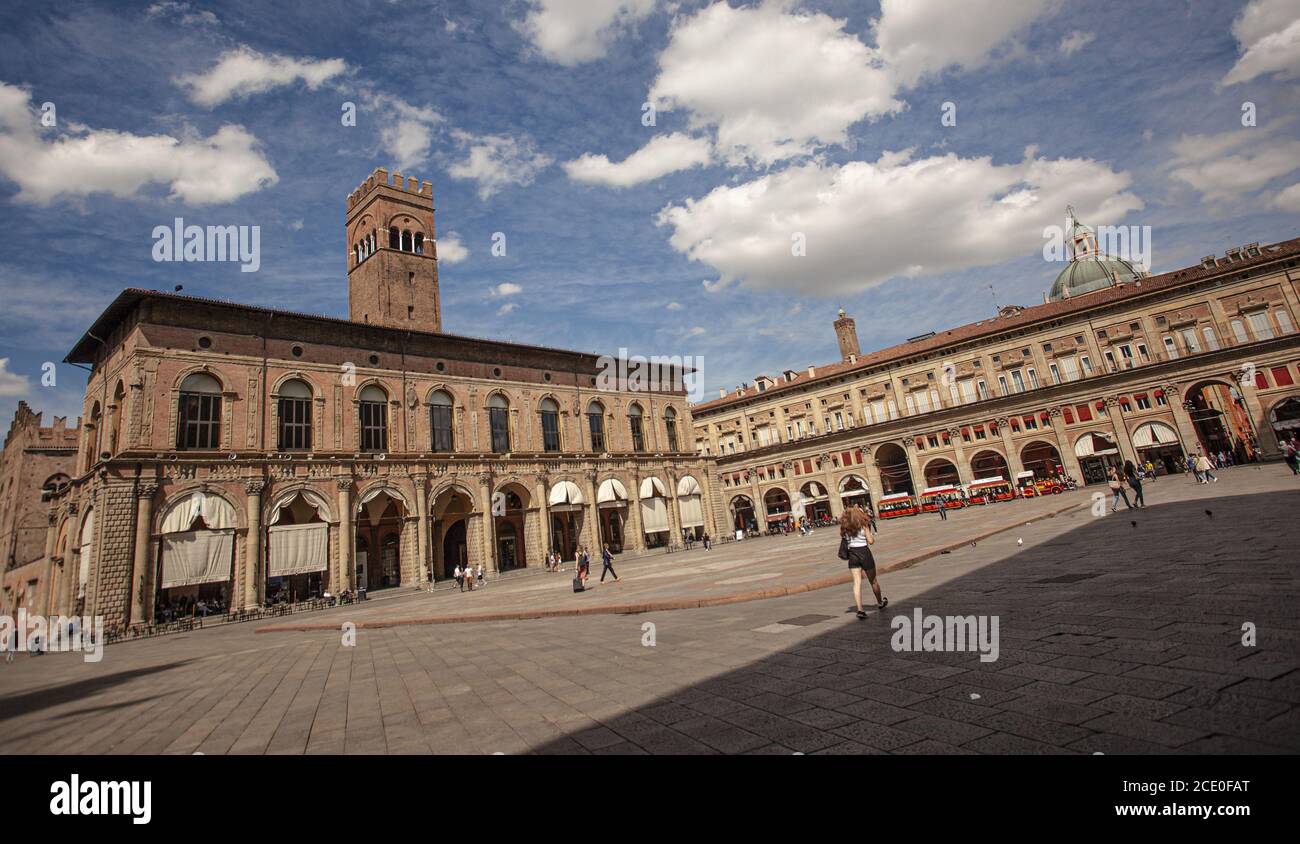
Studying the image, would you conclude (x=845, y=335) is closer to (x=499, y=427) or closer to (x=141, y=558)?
(x=499, y=427)

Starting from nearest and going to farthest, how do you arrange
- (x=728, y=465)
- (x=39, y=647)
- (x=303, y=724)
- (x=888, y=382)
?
1. (x=303, y=724)
2. (x=39, y=647)
3. (x=888, y=382)
4. (x=728, y=465)

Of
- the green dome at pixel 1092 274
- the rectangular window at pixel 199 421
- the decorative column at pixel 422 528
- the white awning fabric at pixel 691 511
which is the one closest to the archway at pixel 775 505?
the white awning fabric at pixel 691 511

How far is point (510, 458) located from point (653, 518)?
12.5 metres

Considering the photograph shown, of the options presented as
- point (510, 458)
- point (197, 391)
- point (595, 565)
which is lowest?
point (595, 565)

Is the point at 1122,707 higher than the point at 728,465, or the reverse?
the point at 728,465

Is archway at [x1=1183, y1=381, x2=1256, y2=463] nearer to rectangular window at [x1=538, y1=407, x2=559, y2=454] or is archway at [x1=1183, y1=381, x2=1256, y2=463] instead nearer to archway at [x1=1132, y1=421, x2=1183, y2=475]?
archway at [x1=1132, y1=421, x2=1183, y2=475]

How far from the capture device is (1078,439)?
4131cm

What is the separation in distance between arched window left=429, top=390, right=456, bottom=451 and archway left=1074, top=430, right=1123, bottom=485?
144 feet

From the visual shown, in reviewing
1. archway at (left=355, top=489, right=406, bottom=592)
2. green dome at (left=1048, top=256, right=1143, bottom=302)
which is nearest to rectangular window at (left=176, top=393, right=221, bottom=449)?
archway at (left=355, top=489, right=406, bottom=592)

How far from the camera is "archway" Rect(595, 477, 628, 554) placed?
40.4 metres

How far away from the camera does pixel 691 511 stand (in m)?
46.2
